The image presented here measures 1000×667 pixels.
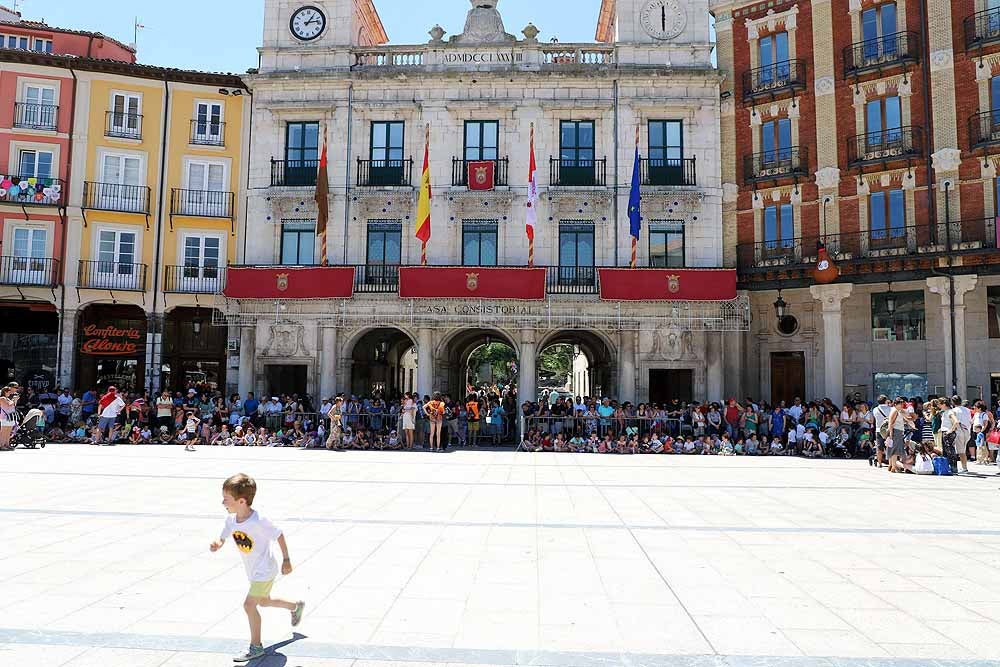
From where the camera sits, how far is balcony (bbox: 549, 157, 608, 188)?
26016 millimetres

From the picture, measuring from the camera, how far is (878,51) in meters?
24.1

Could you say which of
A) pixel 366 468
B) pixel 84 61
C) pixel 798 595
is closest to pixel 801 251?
pixel 366 468

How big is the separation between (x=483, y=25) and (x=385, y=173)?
22.6 ft

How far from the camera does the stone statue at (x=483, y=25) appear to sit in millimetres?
26656

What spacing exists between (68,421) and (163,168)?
10.3 m

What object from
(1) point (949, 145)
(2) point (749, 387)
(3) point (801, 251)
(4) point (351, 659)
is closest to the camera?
(4) point (351, 659)

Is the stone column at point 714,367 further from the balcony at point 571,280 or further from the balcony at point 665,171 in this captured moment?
the balcony at point 665,171

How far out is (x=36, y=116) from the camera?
26.7 meters

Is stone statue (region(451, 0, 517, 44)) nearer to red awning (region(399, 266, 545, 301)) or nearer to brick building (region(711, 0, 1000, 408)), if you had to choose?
brick building (region(711, 0, 1000, 408))

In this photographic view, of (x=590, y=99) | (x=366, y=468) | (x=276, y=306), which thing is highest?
(x=590, y=99)

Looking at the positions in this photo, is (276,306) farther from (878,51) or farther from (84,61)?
(878,51)

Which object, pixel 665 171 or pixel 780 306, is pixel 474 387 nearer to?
pixel 665 171

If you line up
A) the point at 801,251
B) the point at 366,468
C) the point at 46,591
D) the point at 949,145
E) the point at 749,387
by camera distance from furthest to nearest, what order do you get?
the point at 749,387 → the point at 801,251 → the point at 949,145 → the point at 366,468 → the point at 46,591

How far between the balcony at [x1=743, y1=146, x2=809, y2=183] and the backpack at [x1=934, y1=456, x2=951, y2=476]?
41.7 ft
